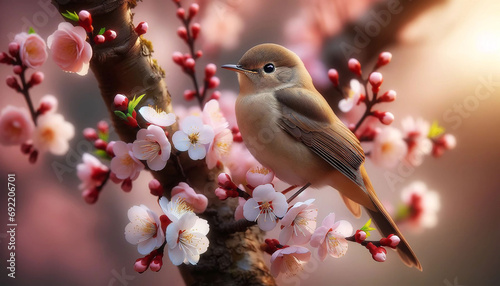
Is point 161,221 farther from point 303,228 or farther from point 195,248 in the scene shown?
point 303,228


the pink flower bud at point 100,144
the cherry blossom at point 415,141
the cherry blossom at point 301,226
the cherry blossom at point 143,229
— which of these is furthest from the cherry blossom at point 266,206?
the cherry blossom at point 415,141

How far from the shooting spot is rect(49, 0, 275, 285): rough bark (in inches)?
24.8

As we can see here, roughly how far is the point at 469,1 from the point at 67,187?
89cm

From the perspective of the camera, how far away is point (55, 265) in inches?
31.1

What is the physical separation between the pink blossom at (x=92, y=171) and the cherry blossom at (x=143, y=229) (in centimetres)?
13

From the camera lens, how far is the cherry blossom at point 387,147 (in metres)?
0.77

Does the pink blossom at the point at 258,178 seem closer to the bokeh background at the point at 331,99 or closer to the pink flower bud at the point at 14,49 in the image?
the bokeh background at the point at 331,99

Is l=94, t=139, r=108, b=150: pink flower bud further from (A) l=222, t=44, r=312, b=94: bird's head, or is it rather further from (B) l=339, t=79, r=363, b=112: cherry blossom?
(B) l=339, t=79, r=363, b=112: cherry blossom

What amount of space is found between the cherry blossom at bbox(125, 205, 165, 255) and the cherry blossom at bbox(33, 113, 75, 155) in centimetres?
25

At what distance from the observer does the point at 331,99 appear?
2.76 feet

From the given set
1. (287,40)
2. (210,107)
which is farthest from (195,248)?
(287,40)

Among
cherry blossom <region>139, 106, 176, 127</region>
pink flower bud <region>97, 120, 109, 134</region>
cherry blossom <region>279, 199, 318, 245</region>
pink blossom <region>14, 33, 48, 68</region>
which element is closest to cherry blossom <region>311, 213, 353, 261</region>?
cherry blossom <region>279, 199, 318, 245</region>

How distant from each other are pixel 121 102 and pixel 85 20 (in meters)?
0.11

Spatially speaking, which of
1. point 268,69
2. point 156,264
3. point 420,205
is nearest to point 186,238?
point 156,264
